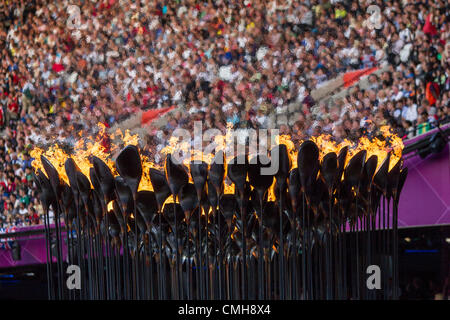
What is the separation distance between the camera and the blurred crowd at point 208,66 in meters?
3.85

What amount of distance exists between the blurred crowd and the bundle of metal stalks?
1.32 m

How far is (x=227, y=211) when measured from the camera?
156 centimetres

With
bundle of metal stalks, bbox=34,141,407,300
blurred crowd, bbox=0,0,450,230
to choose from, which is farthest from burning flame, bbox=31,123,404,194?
blurred crowd, bbox=0,0,450,230

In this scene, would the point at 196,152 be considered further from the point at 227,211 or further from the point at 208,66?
the point at 208,66

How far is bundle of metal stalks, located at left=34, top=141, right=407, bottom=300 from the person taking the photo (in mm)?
1521

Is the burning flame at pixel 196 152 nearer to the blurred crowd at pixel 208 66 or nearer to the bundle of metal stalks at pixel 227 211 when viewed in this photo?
the bundle of metal stalks at pixel 227 211

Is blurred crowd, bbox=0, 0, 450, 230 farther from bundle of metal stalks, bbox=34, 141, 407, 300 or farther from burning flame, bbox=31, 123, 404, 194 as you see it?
bundle of metal stalks, bbox=34, 141, 407, 300

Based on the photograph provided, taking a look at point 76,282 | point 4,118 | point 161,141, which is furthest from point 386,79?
point 4,118

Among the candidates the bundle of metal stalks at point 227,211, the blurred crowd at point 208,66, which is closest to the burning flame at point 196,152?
the bundle of metal stalks at point 227,211

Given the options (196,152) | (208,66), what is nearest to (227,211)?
(196,152)

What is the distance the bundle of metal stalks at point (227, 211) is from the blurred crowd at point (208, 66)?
1.32m

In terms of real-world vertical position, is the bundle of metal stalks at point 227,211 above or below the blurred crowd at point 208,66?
below

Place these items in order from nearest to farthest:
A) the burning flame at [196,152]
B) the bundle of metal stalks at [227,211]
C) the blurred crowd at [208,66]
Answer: the bundle of metal stalks at [227,211] → the burning flame at [196,152] → the blurred crowd at [208,66]
